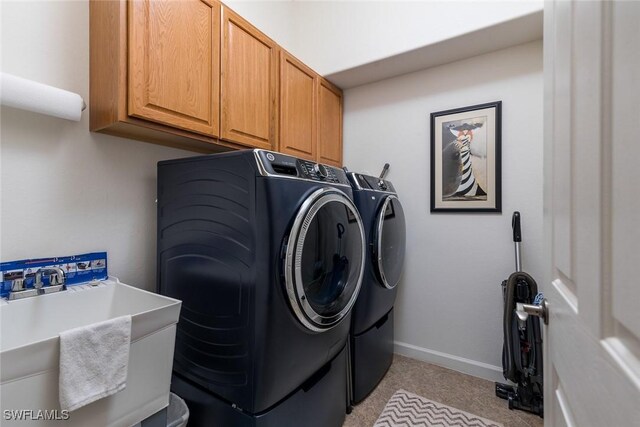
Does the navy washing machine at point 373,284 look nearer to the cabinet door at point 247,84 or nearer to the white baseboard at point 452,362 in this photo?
the white baseboard at point 452,362

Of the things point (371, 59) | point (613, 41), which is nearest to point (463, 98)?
point (371, 59)

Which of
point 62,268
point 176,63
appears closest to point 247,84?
point 176,63

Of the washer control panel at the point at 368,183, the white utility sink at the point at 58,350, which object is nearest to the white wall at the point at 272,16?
the washer control panel at the point at 368,183

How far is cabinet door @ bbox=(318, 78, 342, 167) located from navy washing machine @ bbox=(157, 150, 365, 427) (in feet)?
3.37

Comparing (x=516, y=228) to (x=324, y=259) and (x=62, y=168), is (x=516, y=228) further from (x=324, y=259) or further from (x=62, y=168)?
(x=62, y=168)

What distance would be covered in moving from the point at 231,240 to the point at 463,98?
82.2 inches

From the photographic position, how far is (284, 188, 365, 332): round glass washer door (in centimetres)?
111

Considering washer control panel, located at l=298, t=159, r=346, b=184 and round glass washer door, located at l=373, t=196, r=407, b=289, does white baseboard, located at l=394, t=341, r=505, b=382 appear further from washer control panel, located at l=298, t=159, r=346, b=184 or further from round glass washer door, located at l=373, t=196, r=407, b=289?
washer control panel, located at l=298, t=159, r=346, b=184

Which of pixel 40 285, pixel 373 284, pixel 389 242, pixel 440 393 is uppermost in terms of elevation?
pixel 389 242

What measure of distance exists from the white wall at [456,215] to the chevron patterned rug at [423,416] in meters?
0.54

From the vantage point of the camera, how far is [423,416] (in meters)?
1.66

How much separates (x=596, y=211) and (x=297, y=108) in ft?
6.20

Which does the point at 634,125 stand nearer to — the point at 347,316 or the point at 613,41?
the point at 613,41

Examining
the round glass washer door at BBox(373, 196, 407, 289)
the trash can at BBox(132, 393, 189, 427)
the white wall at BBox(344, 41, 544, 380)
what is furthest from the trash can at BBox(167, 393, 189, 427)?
the white wall at BBox(344, 41, 544, 380)
